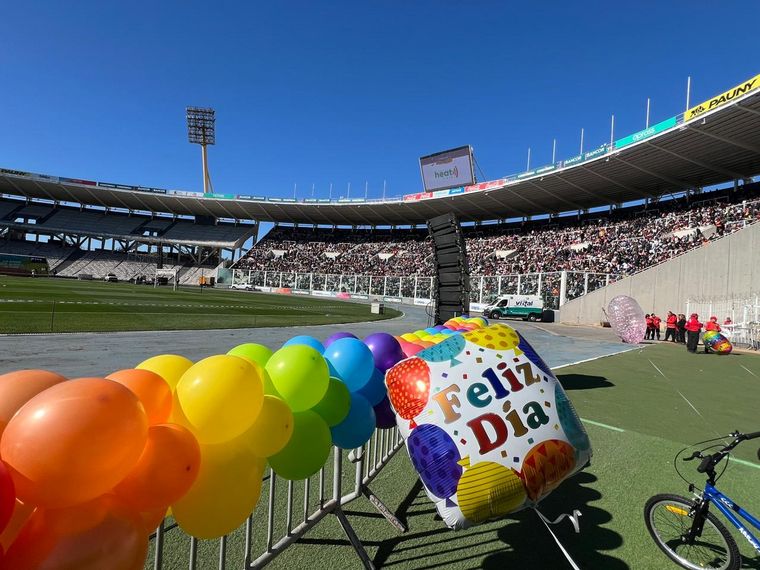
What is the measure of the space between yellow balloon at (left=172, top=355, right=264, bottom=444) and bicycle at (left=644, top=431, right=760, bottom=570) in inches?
112

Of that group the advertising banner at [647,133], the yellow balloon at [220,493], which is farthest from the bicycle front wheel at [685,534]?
the advertising banner at [647,133]

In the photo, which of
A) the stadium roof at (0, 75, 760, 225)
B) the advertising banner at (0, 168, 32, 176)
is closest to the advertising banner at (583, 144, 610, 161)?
the stadium roof at (0, 75, 760, 225)

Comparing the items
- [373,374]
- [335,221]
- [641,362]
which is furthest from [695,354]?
[335,221]

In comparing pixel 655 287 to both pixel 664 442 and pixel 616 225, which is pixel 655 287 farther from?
pixel 664 442

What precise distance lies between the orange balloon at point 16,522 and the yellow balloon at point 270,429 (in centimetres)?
83

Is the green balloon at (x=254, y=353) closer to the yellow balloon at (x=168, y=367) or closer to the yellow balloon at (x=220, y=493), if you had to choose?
the yellow balloon at (x=168, y=367)

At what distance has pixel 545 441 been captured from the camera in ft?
7.66

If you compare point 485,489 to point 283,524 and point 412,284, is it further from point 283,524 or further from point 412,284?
point 412,284

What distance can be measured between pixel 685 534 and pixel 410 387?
2.39m

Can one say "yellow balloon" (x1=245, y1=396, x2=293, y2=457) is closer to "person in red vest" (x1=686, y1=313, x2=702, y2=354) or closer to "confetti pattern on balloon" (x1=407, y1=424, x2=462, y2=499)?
"confetti pattern on balloon" (x1=407, y1=424, x2=462, y2=499)

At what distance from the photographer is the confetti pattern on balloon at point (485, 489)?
2217 mm

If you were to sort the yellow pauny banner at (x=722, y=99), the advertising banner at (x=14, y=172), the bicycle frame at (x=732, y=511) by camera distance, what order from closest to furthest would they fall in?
the bicycle frame at (x=732, y=511), the yellow pauny banner at (x=722, y=99), the advertising banner at (x=14, y=172)

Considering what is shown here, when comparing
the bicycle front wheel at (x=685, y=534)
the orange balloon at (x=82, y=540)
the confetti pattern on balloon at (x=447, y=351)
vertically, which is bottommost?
the bicycle front wheel at (x=685, y=534)

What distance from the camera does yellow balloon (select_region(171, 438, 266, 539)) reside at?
1.79 meters
